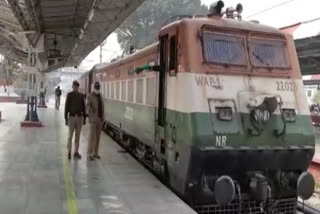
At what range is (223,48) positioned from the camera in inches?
323

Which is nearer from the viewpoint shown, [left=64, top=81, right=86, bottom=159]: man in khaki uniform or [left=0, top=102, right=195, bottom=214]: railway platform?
[left=0, top=102, right=195, bottom=214]: railway platform

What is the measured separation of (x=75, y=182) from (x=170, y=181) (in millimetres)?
1756

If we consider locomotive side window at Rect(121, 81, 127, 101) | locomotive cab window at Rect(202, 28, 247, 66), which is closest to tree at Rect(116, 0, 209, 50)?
locomotive side window at Rect(121, 81, 127, 101)

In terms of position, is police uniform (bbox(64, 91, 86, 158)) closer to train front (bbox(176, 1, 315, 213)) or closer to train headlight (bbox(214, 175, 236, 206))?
train front (bbox(176, 1, 315, 213))

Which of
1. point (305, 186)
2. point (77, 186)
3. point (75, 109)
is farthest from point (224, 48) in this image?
point (75, 109)

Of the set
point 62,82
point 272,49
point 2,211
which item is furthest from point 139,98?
point 62,82

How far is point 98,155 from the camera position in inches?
493

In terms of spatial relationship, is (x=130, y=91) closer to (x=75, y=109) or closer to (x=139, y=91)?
(x=139, y=91)

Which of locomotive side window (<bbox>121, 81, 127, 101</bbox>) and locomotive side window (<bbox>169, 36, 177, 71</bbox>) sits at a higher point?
locomotive side window (<bbox>169, 36, 177, 71</bbox>)

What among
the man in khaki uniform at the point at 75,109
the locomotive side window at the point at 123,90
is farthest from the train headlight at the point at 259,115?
the locomotive side window at the point at 123,90

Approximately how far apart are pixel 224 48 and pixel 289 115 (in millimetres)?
1537

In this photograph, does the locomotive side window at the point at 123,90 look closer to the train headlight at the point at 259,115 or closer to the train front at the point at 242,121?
the train front at the point at 242,121

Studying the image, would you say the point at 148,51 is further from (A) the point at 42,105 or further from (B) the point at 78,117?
(A) the point at 42,105

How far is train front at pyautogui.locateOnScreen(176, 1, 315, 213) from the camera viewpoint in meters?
7.59
